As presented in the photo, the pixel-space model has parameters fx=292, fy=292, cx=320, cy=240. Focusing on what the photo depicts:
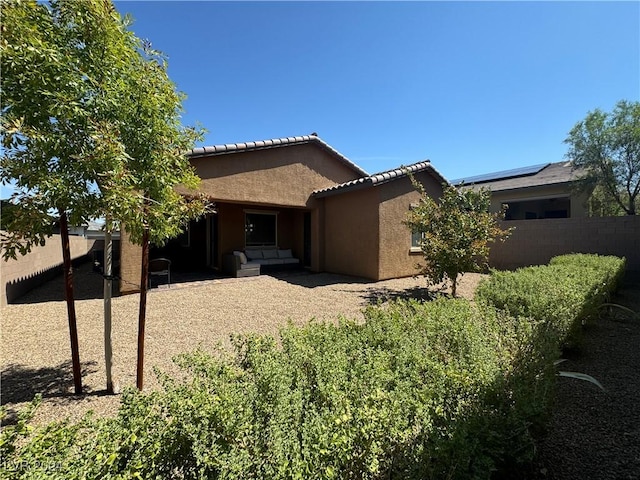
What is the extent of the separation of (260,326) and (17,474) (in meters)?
5.45

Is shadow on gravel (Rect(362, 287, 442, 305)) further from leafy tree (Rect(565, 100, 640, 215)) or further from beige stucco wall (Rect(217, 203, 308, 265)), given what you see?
leafy tree (Rect(565, 100, 640, 215))

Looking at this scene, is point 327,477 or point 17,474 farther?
point 327,477

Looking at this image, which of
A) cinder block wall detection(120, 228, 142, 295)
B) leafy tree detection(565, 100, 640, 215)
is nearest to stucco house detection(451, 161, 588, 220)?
leafy tree detection(565, 100, 640, 215)

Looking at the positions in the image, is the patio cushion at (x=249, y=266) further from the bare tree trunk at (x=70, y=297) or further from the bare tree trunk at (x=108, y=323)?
the bare tree trunk at (x=70, y=297)

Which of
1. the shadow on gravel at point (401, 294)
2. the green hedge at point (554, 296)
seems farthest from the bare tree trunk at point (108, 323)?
the shadow on gravel at point (401, 294)

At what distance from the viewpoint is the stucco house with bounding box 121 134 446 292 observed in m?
11.2

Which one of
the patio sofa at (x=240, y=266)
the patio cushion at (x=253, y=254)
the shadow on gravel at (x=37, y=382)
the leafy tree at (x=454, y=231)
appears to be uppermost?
the leafy tree at (x=454, y=231)

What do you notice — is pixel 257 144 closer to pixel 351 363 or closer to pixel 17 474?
pixel 351 363

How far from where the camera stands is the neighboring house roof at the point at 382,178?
11221mm

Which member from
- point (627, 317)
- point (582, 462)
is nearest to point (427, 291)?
point (627, 317)

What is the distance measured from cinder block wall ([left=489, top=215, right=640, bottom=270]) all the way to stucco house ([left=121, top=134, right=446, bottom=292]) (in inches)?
194

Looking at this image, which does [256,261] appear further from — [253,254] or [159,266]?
[159,266]

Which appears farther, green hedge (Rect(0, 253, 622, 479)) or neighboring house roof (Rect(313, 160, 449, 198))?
neighboring house roof (Rect(313, 160, 449, 198))

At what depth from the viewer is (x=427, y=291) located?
10.2 m
